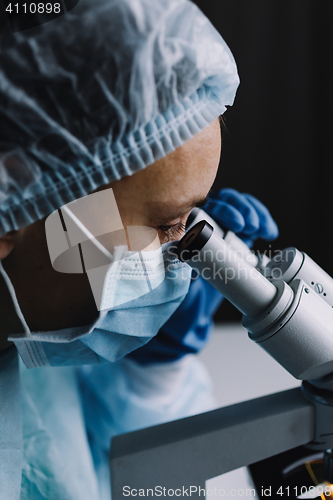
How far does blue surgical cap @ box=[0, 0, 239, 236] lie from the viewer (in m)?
0.49

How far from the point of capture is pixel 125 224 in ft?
1.99

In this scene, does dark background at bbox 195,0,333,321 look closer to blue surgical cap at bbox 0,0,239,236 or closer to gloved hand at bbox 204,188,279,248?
gloved hand at bbox 204,188,279,248

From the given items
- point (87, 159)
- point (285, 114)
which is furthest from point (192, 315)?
point (285, 114)

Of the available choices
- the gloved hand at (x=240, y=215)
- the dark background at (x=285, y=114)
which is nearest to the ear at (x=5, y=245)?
the gloved hand at (x=240, y=215)

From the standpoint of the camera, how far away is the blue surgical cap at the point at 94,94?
1.61 ft

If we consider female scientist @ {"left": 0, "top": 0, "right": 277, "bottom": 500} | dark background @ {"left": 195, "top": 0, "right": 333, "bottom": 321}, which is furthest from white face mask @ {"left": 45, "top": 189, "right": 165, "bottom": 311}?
dark background @ {"left": 195, "top": 0, "right": 333, "bottom": 321}

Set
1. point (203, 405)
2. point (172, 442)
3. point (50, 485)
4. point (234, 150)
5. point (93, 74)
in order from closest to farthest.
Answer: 1. point (93, 74)
2. point (172, 442)
3. point (50, 485)
4. point (203, 405)
5. point (234, 150)

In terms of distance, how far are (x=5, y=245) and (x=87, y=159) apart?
7.3 inches

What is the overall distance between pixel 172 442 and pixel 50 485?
33cm

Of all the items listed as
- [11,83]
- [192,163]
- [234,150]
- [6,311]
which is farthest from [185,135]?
[234,150]

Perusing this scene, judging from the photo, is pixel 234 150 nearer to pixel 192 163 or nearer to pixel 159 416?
pixel 159 416

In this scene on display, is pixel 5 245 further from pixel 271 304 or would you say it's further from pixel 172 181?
pixel 271 304

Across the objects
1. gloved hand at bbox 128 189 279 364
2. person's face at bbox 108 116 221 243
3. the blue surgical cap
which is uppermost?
the blue surgical cap

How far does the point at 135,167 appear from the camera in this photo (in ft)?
1.81
